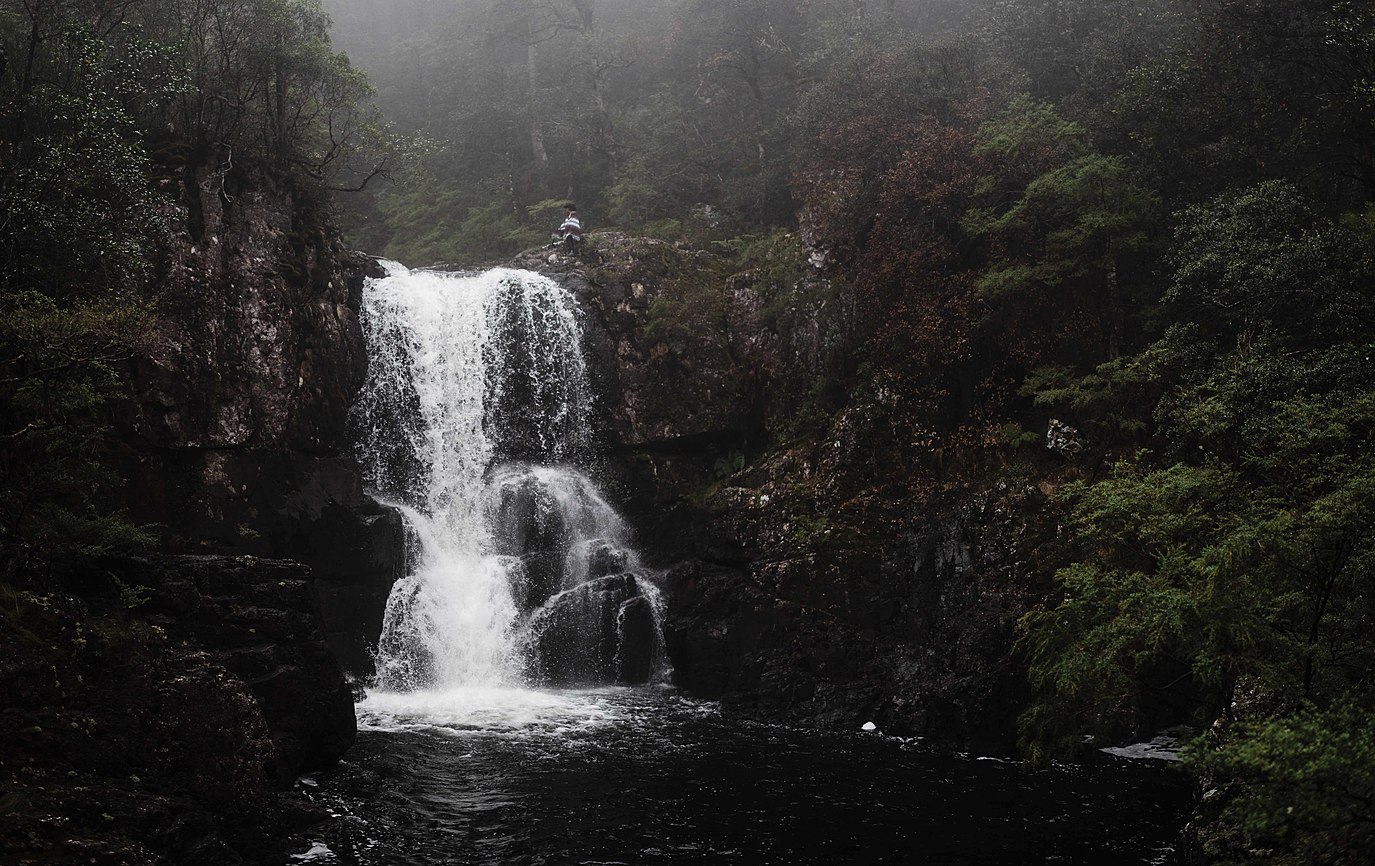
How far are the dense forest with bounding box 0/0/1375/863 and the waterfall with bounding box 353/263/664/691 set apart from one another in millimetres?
3746

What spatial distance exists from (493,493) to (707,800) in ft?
39.7

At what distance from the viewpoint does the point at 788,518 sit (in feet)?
65.7

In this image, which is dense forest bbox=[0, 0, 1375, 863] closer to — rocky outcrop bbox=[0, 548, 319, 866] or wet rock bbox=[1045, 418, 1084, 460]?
wet rock bbox=[1045, 418, 1084, 460]

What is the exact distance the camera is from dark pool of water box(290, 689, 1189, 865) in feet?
33.5

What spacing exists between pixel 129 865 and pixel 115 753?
1.68 metres

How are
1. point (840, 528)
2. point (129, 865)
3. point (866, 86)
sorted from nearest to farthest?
point (129, 865), point (840, 528), point (866, 86)

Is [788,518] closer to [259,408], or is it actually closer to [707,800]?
[707,800]

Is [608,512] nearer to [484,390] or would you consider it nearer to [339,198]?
[484,390]

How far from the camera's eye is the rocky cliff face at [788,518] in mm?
16656

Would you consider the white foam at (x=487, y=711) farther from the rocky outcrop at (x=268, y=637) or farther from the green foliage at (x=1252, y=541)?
the green foliage at (x=1252, y=541)

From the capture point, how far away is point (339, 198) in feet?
116

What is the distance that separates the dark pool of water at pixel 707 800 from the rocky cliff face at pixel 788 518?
1625 millimetres

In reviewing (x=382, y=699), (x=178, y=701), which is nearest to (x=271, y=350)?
(x=382, y=699)

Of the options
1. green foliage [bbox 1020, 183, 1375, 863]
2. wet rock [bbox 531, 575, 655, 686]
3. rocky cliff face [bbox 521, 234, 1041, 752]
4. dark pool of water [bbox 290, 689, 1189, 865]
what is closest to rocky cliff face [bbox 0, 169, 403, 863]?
dark pool of water [bbox 290, 689, 1189, 865]
